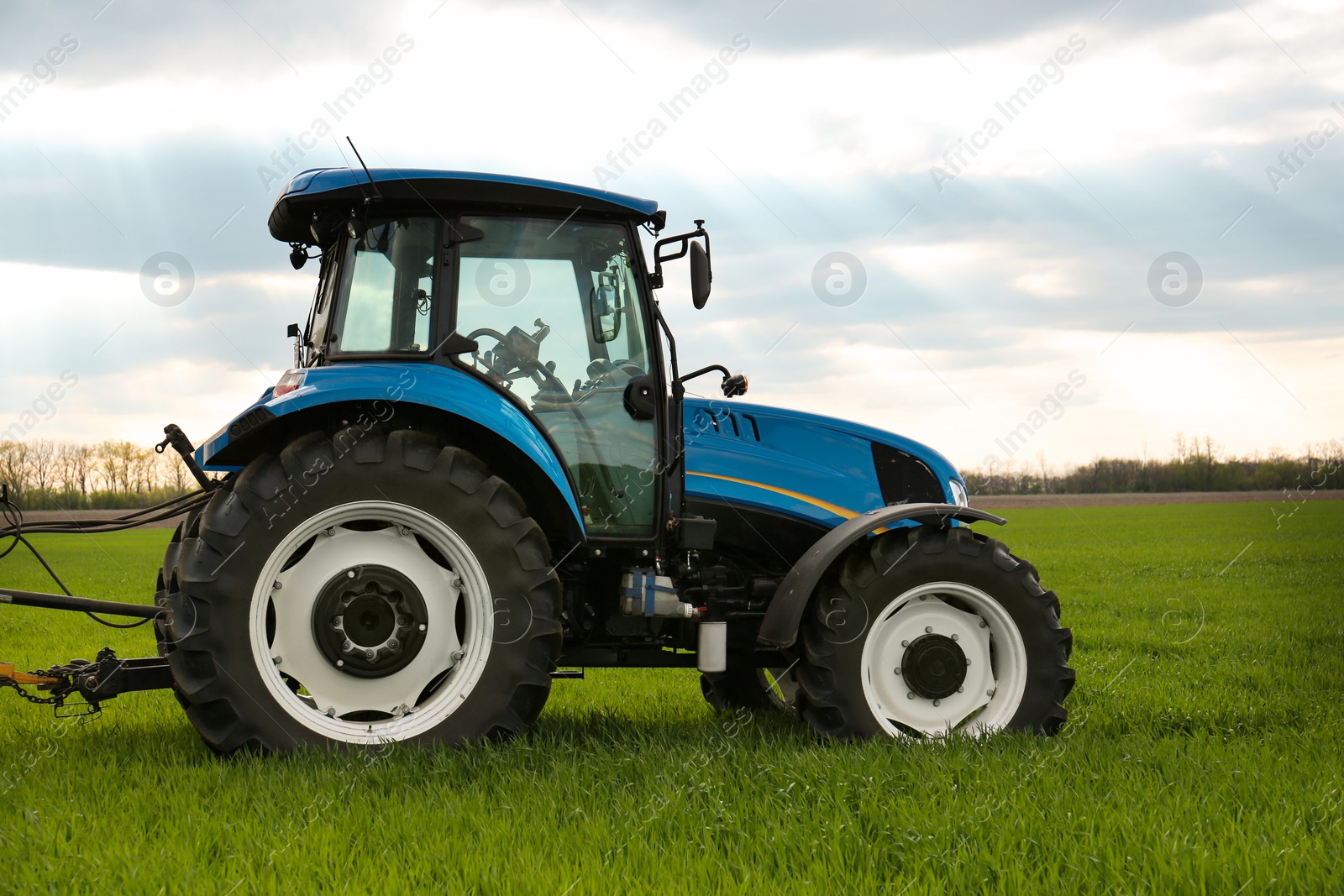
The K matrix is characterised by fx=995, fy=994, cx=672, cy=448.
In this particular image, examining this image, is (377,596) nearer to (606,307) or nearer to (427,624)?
(427,624)

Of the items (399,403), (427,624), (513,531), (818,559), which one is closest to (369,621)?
(427,624)

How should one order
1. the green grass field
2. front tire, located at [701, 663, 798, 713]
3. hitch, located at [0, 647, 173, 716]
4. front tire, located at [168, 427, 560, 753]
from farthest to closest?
front tire, located at [701, 663, 798, 713] → hitch, located at [0, 647, 173, 716] → front tire, located at [168, 427, 560, 753] → the green grass field

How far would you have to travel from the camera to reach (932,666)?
462cm

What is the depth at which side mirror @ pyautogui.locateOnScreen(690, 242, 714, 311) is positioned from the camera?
4.35m

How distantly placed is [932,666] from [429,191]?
3.13 metres

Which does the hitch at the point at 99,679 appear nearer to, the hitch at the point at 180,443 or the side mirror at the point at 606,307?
the hitch at the point at 180,443

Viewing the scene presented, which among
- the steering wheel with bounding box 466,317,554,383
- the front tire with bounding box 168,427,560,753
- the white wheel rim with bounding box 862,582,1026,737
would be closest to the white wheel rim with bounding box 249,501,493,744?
the front tire with bounding box 168,427,560,753

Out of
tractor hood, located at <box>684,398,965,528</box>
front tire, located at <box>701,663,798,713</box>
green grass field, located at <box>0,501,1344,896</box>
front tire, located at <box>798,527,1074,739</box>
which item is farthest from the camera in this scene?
front tire, located at <box>701,663,798,713</box>

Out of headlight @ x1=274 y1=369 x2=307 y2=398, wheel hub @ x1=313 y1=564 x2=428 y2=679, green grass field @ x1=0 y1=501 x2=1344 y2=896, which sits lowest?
green grass field @ x1=0 y1=501 x2=1344 y2=896

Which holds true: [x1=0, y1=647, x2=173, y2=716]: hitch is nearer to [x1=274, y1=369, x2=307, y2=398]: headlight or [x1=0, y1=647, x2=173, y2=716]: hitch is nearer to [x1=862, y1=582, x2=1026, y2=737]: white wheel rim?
[x1=274, y1=369, x2=307, y2=398]: headlight

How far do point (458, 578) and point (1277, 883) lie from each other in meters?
3.01

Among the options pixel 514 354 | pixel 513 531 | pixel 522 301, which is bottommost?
pixel 513 531

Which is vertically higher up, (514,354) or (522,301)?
(522,301)

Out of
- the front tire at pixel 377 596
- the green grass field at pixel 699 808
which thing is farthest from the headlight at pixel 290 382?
the green grass field at pixel 699 808
